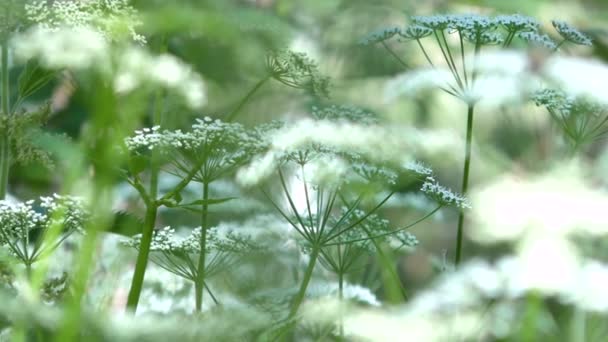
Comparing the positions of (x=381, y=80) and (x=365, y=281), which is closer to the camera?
(x=365, y=281)

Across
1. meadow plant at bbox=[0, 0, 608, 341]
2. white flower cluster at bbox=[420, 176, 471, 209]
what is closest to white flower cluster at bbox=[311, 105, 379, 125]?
meadow plant at bbox=[0, 0, 608, 341]

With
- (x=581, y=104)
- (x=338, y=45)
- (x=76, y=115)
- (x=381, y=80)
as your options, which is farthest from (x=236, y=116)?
(x=381, y=80)

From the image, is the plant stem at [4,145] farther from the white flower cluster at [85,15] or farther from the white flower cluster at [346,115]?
the white flower cluster at [346,115]

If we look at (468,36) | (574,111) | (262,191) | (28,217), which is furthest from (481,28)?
(28,217)

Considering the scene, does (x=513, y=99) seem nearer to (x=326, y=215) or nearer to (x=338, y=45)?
(x=326, y=215)

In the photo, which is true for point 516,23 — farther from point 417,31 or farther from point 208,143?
point 208,143
